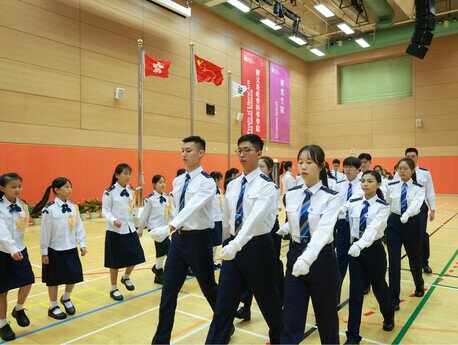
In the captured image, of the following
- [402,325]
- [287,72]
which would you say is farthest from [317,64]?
[402,325]

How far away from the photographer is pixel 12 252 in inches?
149

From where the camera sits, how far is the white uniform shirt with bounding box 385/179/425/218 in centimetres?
453

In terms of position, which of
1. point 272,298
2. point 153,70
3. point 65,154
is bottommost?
point 272,298

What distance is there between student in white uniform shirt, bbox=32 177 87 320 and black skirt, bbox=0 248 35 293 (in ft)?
0.75

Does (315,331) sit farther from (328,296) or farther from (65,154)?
(65,154)

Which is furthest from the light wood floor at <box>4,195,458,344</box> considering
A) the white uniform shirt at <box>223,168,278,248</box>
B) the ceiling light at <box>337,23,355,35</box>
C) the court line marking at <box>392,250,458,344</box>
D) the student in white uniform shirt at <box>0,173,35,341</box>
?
the ceiling light at <box>337,23,355,35</box>

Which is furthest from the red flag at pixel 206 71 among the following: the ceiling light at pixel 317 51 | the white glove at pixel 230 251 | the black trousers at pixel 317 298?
the black trousers at pixel 317 298

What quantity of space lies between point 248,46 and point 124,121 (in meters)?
8.86

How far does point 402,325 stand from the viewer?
407 cm

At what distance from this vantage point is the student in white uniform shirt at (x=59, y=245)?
14.1 feet

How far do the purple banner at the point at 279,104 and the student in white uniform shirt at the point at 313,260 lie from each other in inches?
731

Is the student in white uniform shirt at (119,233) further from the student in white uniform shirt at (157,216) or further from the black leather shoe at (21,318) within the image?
the black leather shoe at (21,318)

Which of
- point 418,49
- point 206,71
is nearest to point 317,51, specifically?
point 418,49

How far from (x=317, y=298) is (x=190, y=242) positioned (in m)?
1.24
